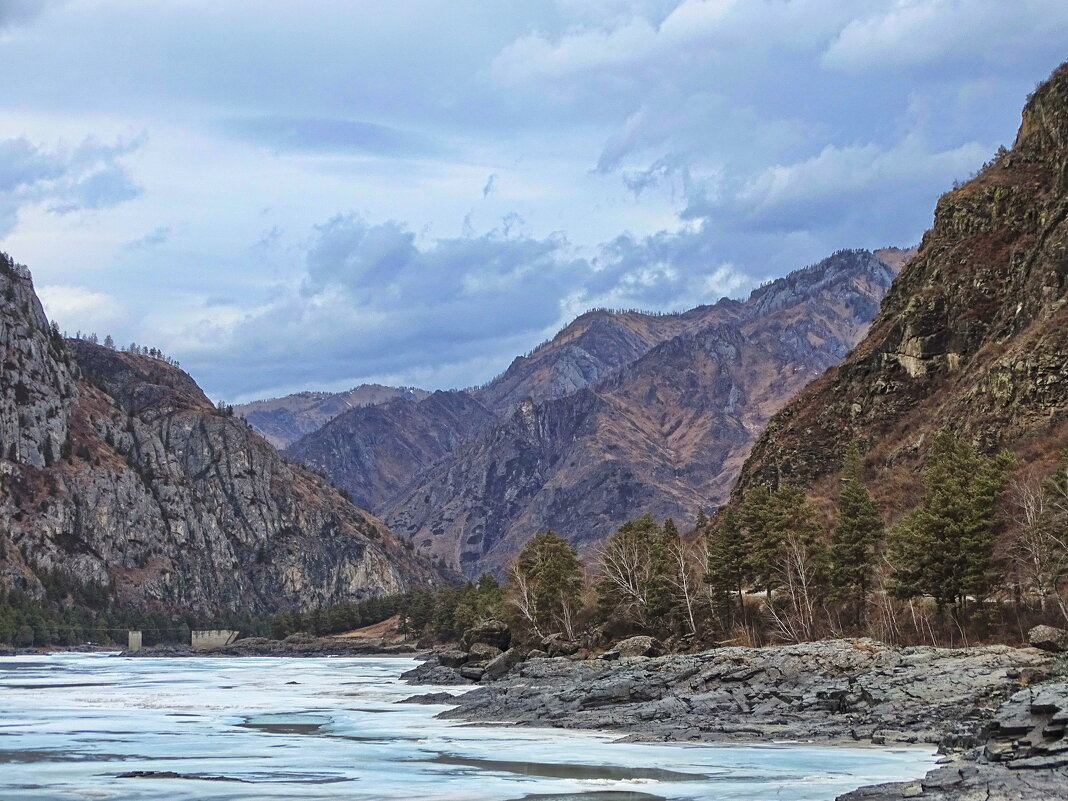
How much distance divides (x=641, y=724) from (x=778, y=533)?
1440 inches

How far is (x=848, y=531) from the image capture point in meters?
87.6

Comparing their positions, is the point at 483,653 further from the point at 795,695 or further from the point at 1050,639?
the point at 1050,639

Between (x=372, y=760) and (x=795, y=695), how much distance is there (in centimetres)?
2261

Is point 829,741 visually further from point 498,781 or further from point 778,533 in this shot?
point 778,533

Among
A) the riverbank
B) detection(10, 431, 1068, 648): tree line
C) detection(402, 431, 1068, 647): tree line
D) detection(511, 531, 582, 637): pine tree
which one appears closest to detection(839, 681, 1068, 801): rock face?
the riverbank

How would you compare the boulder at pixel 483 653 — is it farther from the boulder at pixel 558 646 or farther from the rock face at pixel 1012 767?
the rock face at pixel 1012 767

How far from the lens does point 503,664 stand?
10781cm

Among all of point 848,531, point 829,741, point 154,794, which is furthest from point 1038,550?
point 154,794

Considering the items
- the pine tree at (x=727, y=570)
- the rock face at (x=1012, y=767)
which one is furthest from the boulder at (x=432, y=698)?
the rock face at (x=1012, y=767)

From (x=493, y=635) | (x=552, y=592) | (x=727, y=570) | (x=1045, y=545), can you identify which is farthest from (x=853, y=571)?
(x=493, y=635)

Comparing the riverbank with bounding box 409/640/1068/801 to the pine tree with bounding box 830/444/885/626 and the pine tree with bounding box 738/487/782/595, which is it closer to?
the pine tree with bounding box 830/444/885/626

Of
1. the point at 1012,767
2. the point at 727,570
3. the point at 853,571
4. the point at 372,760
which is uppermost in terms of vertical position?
the point at 727,570

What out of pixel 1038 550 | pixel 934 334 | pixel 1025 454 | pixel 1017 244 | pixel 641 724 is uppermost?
pixel 1017 244

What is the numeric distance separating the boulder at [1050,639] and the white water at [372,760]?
1642 cm
